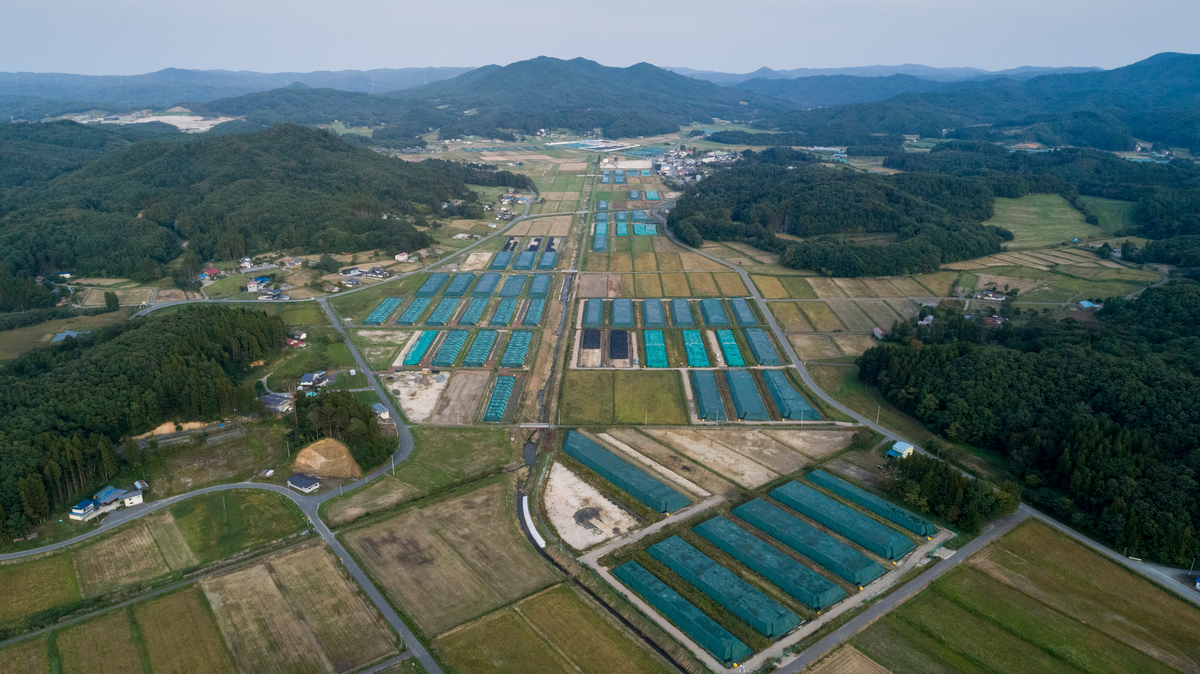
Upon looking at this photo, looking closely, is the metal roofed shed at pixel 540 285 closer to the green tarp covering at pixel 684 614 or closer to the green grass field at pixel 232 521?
the green grass field at pixel 232 521

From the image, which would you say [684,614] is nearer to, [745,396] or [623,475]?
[623,475]

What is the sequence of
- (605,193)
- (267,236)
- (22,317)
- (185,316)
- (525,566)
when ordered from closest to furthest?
(525,566) < (185,316) < (22,317) < (267,236) < (605,193)

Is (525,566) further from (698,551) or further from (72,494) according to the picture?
(72,494)

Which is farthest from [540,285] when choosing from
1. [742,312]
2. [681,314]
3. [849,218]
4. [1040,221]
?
[1040,221]

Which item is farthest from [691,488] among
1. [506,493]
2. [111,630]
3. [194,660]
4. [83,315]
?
[83,315]

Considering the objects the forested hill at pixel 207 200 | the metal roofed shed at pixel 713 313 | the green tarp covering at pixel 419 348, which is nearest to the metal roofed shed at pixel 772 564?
the metal roofed shed at pixel 713 313

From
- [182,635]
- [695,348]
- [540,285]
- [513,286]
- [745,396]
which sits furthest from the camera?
[540,285]

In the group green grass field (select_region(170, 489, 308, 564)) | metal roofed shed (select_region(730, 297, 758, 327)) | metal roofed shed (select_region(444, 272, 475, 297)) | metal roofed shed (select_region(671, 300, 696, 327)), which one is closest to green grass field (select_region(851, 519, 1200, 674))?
green grass field (select_region(170, 489, 308, 564))
